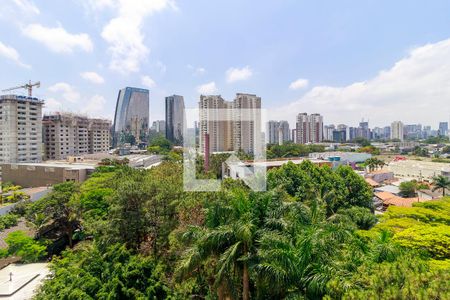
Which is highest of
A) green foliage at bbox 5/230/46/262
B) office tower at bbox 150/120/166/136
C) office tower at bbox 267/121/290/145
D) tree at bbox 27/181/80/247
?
office tower at bbox 150/120/166/136

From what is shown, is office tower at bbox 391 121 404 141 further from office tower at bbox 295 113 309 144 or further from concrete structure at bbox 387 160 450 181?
concrete structure at bbox 387 160 450 181

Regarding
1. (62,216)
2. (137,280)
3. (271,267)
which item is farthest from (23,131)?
(271,267)

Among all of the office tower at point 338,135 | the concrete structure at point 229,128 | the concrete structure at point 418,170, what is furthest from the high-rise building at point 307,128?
the concrete structure at point 229,128

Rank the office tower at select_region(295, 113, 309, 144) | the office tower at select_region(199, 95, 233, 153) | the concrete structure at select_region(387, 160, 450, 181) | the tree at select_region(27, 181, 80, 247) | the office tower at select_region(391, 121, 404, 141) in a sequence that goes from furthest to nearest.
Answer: the office tower at select_region(391, 121, 404, 141) → the office tower at select_region(295, 113, 309, 144) → the concrete structure at select_region(387, 160, 450, 181) → the office tower at select_region(199, 95, 233, 153) → the tree at select_region(27, 181, 80, 247)

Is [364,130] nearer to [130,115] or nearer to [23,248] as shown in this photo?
[130,115]

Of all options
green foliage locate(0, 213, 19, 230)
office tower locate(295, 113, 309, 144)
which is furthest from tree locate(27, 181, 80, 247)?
office tower locate(295, 113, 309, 144)

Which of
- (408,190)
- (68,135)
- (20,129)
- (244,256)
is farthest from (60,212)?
(68,135)

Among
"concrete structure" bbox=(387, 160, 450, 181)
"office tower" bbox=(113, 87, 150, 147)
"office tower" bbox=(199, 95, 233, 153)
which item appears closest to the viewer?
"office tower" bbox=(199, 95, 233, 153)
